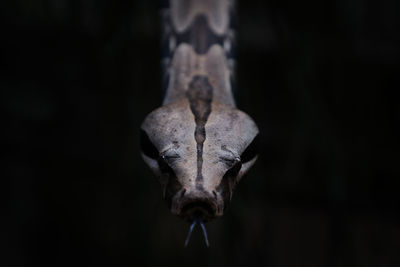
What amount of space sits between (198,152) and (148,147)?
0.25m

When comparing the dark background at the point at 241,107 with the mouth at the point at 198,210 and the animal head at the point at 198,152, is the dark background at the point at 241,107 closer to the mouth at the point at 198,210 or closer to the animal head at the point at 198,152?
the animal head at the point at 198,152

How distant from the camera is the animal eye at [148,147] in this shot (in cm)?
157

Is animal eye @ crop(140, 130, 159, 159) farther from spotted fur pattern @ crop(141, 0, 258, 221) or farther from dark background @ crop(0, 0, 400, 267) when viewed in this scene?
dark background @ crop(0, 0, 400, 267)

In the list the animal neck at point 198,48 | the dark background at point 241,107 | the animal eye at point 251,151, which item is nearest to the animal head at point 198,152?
the animal eye at point 251,151

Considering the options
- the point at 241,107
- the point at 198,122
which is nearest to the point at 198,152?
the point at 198,122

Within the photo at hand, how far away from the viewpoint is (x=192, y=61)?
2.01 m

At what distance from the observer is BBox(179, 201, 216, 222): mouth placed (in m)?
1.31

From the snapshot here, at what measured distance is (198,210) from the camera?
4.36ft

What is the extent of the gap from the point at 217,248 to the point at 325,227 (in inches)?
35.7

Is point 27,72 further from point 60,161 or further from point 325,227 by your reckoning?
point 325,227

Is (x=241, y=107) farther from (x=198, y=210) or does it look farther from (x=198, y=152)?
(x=198, y=210)

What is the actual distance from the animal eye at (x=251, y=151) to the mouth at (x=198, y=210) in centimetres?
28

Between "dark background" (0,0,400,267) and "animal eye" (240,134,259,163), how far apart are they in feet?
3.55

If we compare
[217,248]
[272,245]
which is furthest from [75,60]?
Answer: [272,245]
